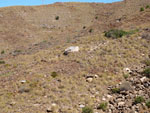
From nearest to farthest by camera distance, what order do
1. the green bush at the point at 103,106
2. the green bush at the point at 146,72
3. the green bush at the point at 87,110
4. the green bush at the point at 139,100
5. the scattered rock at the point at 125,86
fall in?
the green bush at the point at 87,110 → the green bush at the point at 139,100 → the green bush at the point at 103,106 → the scattered rock at the point at 125,86 → the green bush at the point at 146,72

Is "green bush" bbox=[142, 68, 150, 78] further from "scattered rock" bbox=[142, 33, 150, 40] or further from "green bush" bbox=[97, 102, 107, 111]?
"scattered rock" bbox=[142, 33, 150, 40]

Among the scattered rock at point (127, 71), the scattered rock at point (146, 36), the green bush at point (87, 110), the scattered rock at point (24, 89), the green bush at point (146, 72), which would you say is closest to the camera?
the green bush at point (87, 110)

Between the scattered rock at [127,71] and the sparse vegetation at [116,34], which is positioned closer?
the scattered rock at [127,71]

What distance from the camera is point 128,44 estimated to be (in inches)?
603

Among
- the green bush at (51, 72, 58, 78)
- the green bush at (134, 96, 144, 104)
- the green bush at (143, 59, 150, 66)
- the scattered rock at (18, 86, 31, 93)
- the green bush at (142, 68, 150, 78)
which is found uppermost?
the green bush at (143, 59, 150, 66)

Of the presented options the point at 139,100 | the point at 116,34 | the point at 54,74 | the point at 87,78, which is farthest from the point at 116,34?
the point at 139,100

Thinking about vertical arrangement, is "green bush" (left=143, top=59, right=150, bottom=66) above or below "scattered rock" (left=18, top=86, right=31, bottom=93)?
above

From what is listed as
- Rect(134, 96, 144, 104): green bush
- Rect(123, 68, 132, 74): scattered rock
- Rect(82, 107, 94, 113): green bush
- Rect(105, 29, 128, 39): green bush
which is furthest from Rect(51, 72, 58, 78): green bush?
Rect(105, 29, 128, 39): green bush

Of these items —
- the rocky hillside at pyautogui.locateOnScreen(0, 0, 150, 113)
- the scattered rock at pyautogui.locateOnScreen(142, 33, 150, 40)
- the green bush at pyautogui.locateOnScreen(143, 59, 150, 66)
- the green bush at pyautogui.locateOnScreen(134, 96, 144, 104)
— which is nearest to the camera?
the green bush at pyautogui.locateOnScreen(134, 96, 144, 104)

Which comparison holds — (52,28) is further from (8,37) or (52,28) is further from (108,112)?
(108,112)

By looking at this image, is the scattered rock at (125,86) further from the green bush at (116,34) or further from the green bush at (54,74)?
the green bush at (116,34)

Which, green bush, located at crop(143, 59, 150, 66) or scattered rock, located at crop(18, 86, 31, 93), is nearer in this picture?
scattered rock, located at crop(18, 86, 31, 93)

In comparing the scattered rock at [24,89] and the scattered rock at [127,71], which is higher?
the scattered rock at [127,71]

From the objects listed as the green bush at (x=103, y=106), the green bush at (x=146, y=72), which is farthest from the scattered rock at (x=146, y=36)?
the green bush at (x=103, y=106)
